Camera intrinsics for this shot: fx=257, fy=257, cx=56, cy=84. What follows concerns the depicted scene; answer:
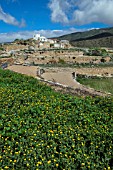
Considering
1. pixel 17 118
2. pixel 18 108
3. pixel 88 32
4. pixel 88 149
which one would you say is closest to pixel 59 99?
pixel 18 108

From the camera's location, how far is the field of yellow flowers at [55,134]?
13.3 ft

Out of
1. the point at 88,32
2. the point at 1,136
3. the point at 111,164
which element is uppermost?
the point at 88,32

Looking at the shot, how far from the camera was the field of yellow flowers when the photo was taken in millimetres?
4051

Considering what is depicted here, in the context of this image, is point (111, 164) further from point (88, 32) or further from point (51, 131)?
point (88, 32)

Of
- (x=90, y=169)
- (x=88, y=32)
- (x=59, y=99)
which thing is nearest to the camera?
(x=90, y=169)

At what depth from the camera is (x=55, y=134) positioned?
4.70m

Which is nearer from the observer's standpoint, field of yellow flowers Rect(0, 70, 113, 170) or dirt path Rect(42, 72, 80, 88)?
field of yellow flowers Rect(0, 70, 113, 170)

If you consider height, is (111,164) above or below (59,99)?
below

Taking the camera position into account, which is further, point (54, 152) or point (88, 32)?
point (88, 32)

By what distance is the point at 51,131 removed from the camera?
478 cm

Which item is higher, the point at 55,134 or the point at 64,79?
the point at 55,134

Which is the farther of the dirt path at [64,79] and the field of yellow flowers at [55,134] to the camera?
the dirt path at [64,79]

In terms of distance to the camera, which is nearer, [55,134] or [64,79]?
[55,134]

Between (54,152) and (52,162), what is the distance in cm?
21
